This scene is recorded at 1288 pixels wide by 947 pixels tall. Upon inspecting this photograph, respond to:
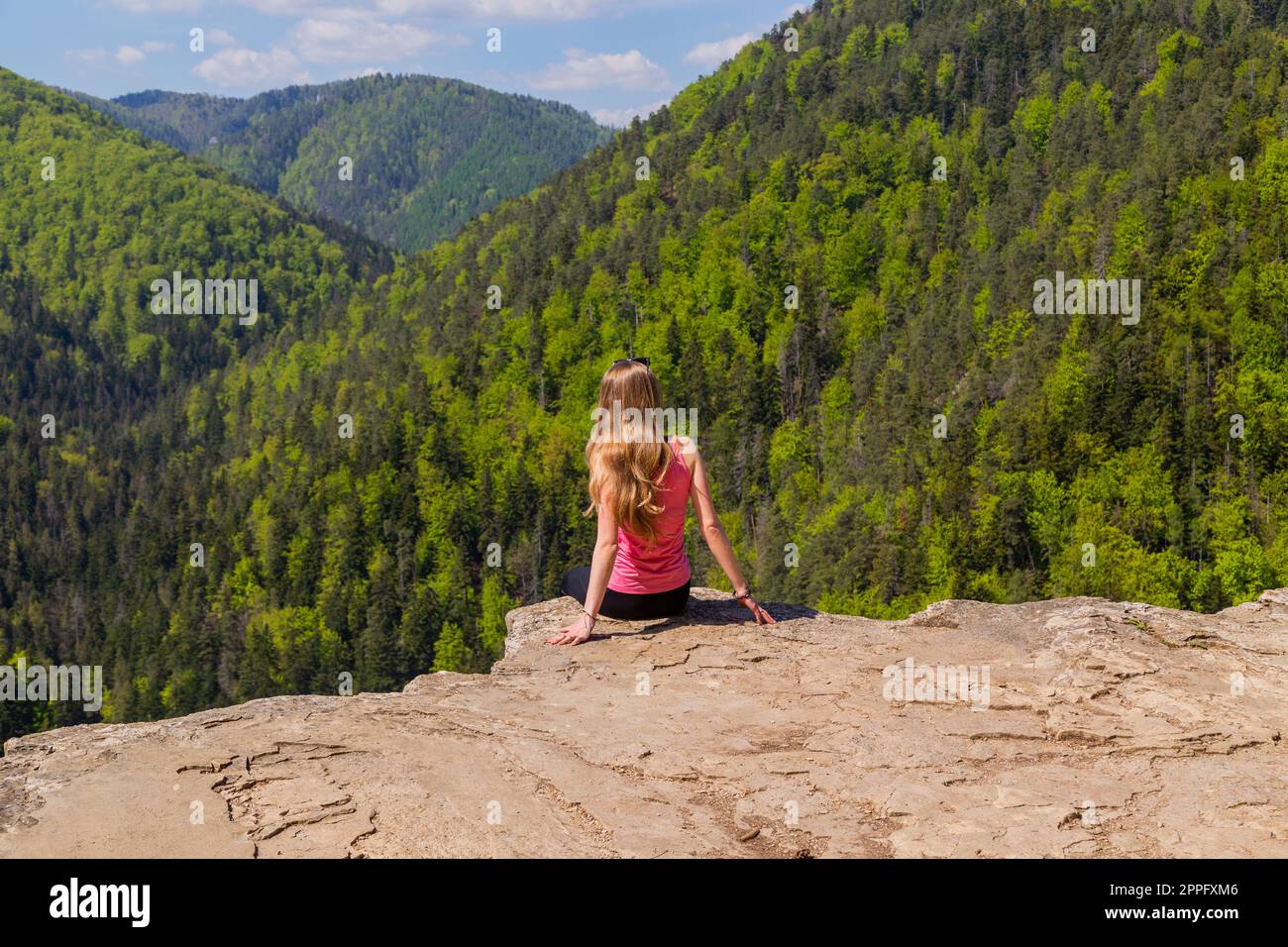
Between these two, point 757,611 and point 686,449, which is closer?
point 686,449

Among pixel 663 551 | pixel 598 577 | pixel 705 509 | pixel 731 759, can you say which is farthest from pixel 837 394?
pixel 731 759

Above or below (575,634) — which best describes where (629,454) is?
above

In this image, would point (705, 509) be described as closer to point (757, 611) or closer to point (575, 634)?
point (757, 611)

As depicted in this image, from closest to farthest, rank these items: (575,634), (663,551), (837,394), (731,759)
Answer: (731,759) < (575,634) < (663,551) < (837,394)

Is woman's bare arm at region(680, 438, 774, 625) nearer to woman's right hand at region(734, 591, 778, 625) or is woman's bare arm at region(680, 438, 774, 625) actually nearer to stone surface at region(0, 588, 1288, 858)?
woman's right hand at region(734, 591, 778, 625)

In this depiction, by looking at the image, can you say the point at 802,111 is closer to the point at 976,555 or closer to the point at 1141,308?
the point at 1141,308

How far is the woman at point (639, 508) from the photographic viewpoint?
10.6 m

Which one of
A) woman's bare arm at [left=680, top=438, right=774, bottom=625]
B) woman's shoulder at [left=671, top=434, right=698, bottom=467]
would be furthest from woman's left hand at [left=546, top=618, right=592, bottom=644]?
woman's shoulder at [left=671, top=434, right=698, bottom=467]

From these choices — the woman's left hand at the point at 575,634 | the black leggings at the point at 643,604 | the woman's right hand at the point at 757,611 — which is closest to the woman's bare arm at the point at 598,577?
the woman's left hand at the point at 575,634

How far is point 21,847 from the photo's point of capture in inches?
260

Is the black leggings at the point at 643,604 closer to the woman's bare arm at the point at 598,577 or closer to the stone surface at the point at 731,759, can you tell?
the woman's bare arm at the point at 598,577

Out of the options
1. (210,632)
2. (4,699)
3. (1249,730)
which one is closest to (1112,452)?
(1249,730)

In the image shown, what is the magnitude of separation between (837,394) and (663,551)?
14643 cm

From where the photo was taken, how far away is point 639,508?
11.0 m
